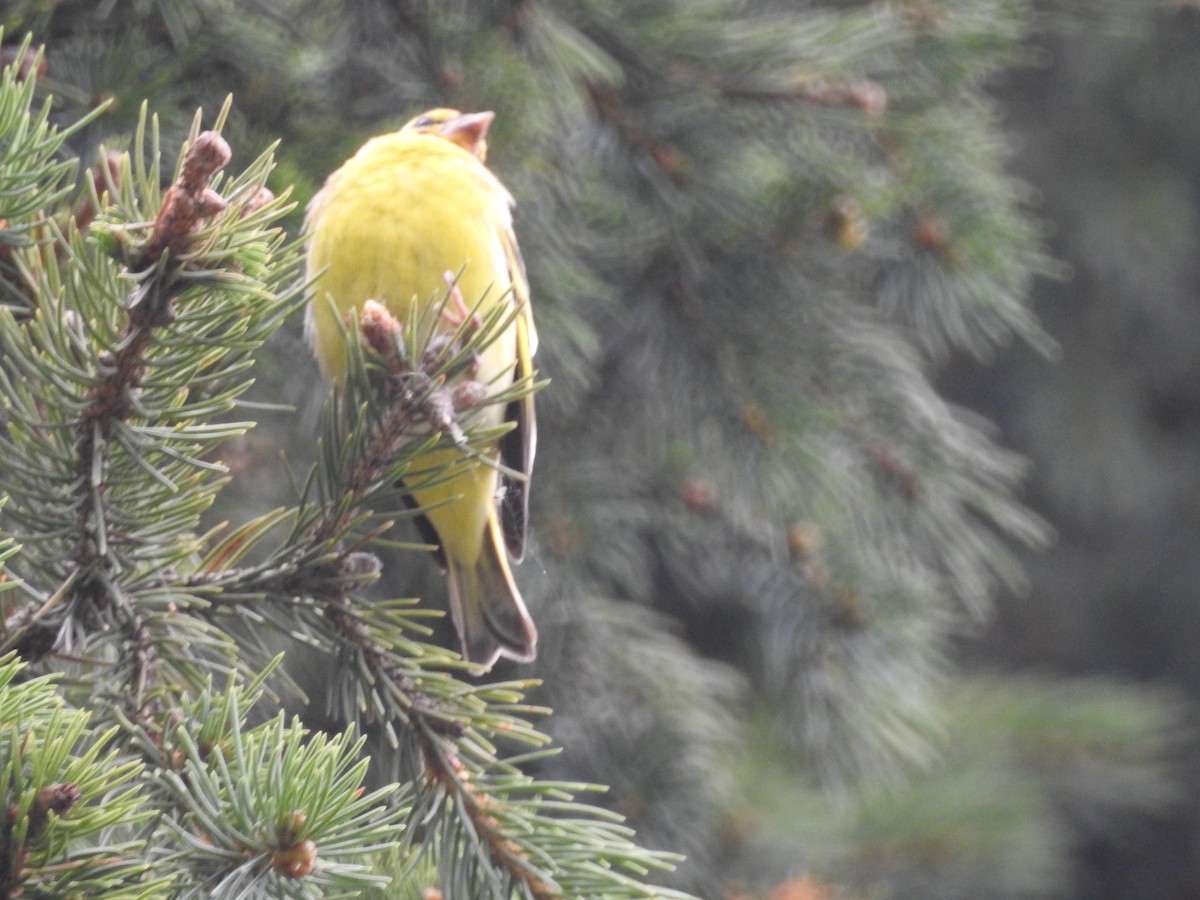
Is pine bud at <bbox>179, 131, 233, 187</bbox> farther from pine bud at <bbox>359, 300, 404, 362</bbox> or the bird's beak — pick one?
the bird's beak

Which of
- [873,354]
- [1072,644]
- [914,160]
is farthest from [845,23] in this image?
[1072,644]

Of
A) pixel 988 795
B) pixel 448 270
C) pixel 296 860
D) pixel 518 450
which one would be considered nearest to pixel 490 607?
pixel 518 450

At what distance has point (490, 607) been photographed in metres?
1.85

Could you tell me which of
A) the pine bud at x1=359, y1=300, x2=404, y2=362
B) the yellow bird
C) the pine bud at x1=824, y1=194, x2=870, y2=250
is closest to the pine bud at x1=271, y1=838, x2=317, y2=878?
the pine bud at x1=359, y1=300, x2=404, y2=362

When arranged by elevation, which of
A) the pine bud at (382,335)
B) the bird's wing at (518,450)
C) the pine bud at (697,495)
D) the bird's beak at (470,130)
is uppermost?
the pine bud at (382,335)

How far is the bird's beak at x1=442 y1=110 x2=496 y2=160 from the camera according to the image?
198 cm

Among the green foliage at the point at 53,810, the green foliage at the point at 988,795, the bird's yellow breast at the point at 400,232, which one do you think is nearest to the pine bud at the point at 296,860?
the green foliage at the point at 53,810

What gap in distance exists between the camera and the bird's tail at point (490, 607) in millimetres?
1792

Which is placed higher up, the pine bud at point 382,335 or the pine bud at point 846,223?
the pine bud at point 382,335

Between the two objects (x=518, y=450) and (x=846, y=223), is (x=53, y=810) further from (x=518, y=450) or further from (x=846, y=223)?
(x=846, y=223)

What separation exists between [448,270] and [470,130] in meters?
0.33

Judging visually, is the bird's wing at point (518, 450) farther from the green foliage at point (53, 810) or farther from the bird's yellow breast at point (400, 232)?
the green foliage at point (53, 810)

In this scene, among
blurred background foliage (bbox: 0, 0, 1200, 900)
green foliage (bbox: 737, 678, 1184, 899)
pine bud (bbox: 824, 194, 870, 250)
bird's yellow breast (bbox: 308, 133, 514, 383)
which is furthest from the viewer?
green foliage (bbox: 737, 678, 1184, 899)

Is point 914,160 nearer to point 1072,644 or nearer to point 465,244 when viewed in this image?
point 465,244
